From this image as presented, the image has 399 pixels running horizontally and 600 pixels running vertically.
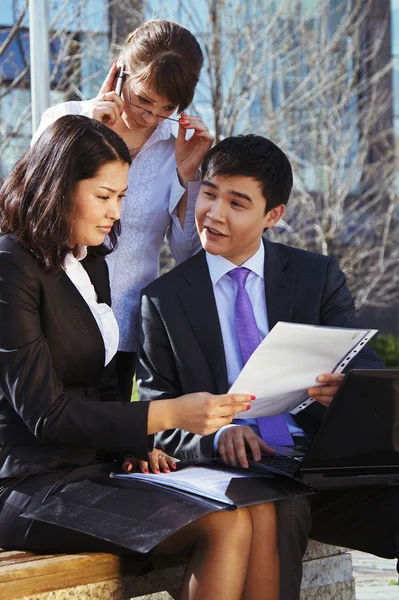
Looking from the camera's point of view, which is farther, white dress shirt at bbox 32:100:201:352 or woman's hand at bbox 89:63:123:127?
white dress shirt at bbox 32:100:201:352

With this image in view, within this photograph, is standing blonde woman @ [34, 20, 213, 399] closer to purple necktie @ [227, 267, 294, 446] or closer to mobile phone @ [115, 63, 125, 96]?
mobile phone @ [115, 63, 125, 96]

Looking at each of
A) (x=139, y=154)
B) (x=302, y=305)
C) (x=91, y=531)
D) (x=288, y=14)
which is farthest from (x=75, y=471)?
(x=288, y=14)

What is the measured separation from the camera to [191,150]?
3.82 meters

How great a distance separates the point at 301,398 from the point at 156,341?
65cm

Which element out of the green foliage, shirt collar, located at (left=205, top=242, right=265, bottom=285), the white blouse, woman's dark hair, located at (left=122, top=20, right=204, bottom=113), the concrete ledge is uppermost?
woman's dark hair, located at (left=122, top=20, right=204, bottom=113)

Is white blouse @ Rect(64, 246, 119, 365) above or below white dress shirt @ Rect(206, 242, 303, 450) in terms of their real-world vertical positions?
above

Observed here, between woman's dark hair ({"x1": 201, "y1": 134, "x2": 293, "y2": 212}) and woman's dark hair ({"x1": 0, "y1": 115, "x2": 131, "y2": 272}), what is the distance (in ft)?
2.41

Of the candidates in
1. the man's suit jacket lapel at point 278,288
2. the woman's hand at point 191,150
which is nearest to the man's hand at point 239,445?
the man's suit jacket lapel at point 278,288

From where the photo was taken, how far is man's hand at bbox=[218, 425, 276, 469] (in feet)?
10.0

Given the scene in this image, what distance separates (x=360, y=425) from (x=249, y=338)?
0.77 m

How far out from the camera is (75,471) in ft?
9.16

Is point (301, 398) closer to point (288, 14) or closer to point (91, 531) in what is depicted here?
point (91, 531)

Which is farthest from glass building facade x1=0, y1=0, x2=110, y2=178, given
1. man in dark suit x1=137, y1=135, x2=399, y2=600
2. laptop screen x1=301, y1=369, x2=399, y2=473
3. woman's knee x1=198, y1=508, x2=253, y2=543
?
woman's knee x1=198, y1=508, x2=253, y2=543

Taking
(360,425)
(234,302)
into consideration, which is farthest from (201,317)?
(360,425)
